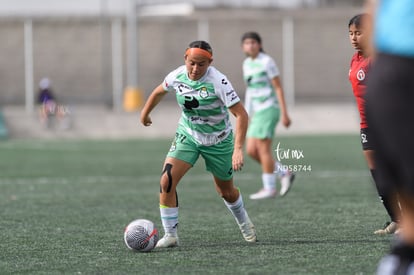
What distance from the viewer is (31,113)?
31.6m

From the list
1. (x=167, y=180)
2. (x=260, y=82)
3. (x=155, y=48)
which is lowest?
(x=167, y=180)

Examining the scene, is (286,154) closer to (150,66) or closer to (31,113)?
(31,113)

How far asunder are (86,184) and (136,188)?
42.8 inches

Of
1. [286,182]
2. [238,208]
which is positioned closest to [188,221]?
[238,208]

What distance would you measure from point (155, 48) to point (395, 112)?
3403 cm

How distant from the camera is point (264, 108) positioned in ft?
42.9

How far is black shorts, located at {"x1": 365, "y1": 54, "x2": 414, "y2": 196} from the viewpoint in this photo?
13.1ft

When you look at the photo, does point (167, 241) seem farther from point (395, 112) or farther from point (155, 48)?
point (155, 48)

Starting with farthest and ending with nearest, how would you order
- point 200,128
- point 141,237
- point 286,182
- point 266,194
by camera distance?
1. point 286,182
2. point 266,194
3. point 200,128
4. point 141,237

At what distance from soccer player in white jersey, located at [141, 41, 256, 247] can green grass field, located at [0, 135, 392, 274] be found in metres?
0.44

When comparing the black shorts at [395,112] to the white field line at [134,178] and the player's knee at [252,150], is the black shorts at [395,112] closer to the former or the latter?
the player's knee at [252,150]

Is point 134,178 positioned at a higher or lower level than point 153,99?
lower

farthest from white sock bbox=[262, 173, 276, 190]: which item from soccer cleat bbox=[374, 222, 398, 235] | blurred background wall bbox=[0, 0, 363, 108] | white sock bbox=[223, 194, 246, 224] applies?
blurred background wall bbox=[0, 0, 363, 108]

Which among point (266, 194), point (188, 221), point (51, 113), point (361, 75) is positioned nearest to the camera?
point (361, 75)
